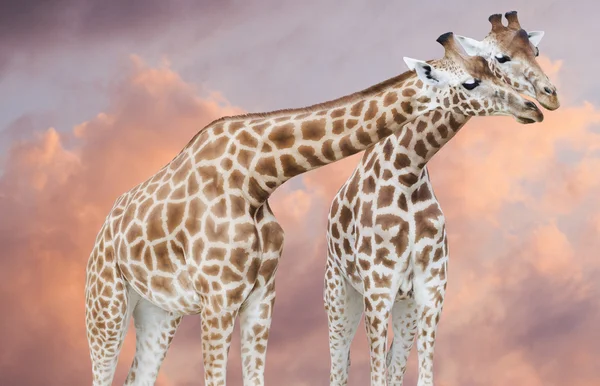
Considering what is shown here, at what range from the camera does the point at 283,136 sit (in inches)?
222

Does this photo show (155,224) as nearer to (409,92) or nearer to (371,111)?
(371,111)

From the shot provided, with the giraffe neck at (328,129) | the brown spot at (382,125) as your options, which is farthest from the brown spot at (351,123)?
the brown spot at (382,125)

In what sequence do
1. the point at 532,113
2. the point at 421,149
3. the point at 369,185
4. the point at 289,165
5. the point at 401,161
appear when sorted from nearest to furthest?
1. the point at 532,113
2. the point at 289,165
3. the point at 421,149
4. the point at 401,161
5. the point at 369,185

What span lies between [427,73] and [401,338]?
2.04m

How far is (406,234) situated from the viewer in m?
6.27

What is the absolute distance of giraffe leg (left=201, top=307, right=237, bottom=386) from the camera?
18.4 ft

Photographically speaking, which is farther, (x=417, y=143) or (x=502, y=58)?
(x=417, y=143)

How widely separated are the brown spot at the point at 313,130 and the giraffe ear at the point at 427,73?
0.54m

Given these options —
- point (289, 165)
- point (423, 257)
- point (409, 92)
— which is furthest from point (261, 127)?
point (423, 257)

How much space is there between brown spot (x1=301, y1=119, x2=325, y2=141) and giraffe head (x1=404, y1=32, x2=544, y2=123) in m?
0.55

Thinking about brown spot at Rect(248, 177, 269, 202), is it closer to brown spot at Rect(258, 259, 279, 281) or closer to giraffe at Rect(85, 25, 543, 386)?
giraffe at Rect(85, 25, 543, 386)

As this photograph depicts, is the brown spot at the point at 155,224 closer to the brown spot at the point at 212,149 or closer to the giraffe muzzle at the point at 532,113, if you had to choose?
the brown spot at the point at 212,149

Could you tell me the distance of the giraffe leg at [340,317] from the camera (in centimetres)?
686

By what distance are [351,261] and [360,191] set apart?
0.43 metres
